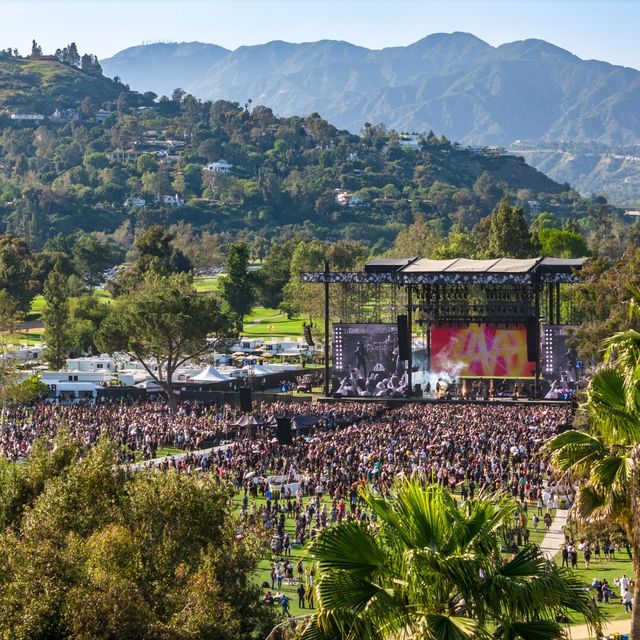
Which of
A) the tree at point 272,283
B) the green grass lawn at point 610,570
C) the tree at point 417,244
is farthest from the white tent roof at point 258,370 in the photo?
the green grass lawn at point 610,570

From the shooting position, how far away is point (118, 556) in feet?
44.8

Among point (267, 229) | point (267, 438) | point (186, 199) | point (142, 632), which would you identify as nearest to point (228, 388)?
point (267, 438)

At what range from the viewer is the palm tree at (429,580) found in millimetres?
9539

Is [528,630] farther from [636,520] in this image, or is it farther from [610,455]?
[610,455]

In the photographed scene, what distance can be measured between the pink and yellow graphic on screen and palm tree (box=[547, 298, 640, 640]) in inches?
1734

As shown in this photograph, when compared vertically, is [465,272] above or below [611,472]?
below

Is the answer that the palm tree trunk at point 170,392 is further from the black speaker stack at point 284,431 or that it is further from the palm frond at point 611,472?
the palm frond at point 611,472

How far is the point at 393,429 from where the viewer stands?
145ft

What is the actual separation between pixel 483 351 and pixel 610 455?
4474cm

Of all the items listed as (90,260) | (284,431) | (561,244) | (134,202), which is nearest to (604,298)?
(284,431)

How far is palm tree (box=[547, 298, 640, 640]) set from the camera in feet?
36.0

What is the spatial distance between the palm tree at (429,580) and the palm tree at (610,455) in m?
1.23

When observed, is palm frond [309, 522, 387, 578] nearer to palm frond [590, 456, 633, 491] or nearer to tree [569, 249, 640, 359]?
palm frond [590, 456, 633, 491]

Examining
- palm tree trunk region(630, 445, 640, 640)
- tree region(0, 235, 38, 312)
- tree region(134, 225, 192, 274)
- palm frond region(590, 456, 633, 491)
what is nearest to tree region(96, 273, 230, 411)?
tree region(0, 235, 38, 312)
